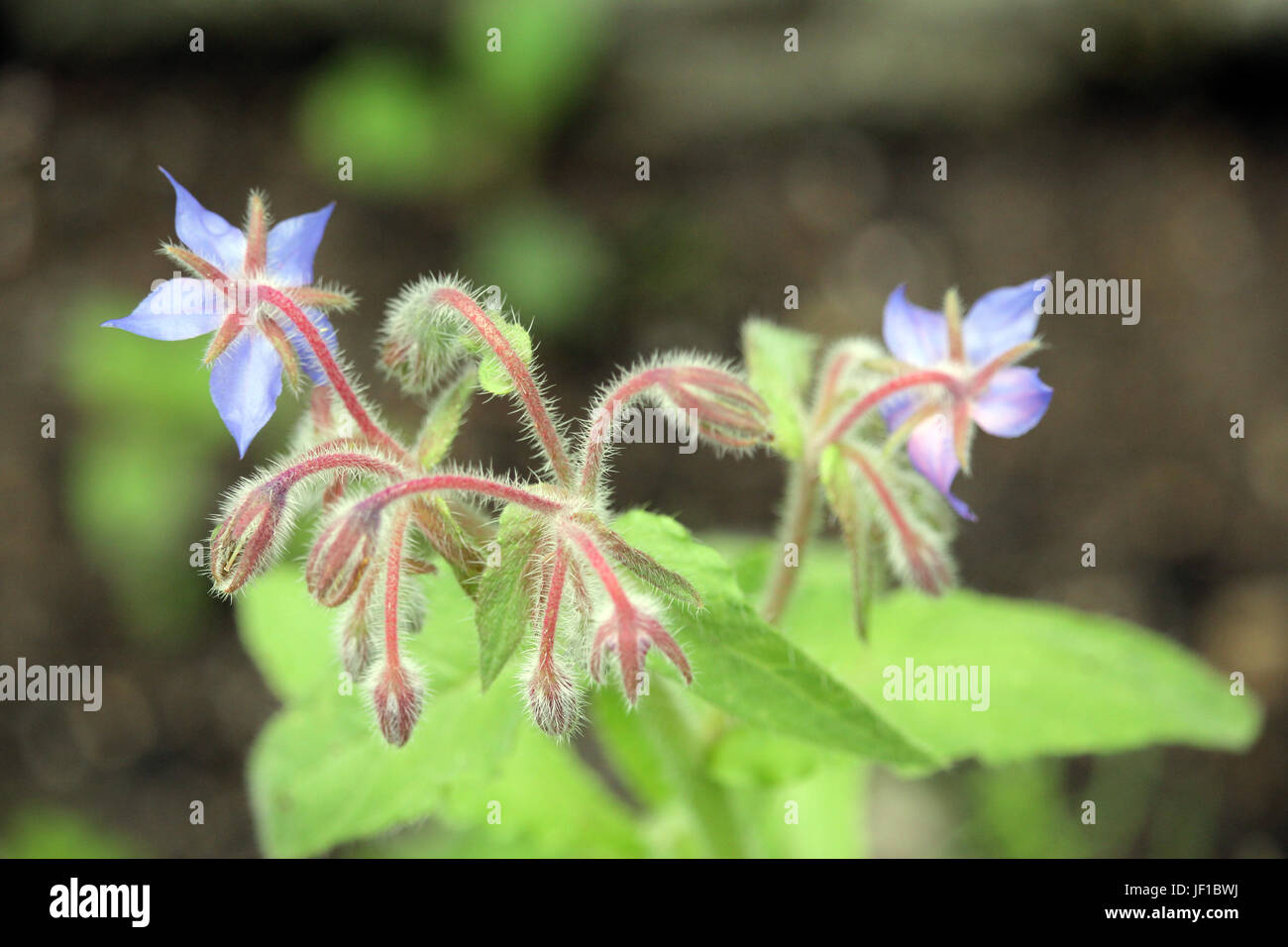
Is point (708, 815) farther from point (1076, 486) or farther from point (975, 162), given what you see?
point (975, 162)

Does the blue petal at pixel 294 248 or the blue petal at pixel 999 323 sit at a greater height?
the blue petal at pixel 294 248

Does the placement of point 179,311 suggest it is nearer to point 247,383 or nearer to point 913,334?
point 247,383

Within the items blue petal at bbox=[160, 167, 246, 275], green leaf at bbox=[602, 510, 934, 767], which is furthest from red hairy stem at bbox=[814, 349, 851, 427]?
blue petal at bbox=[160, 167, 246, 275]

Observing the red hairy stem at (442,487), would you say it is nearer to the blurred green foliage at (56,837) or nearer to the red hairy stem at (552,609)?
the red hairy stem at (552,609)

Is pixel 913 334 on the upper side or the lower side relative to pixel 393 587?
upper
